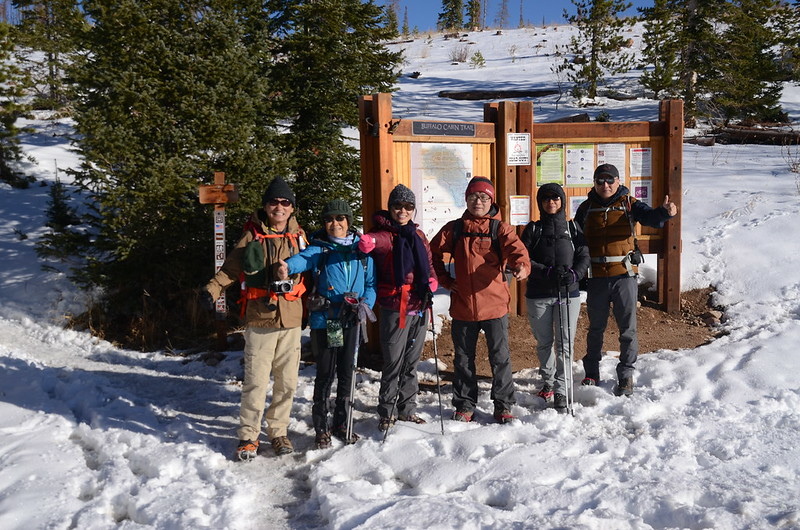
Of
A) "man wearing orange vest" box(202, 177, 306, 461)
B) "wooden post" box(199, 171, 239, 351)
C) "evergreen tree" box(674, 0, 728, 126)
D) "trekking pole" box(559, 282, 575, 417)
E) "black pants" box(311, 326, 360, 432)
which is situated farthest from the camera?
"evergreen tree" box(674, 0, 728, 126)

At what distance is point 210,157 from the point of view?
8.29 meters

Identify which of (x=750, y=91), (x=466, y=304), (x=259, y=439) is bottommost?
(x=259, y=439)

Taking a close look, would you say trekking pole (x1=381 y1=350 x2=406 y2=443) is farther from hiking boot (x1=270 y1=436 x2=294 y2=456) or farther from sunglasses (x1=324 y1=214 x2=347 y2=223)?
sunglasses (x1=324 y1=214 x2=347 y2=223)

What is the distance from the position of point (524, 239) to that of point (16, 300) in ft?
25.1

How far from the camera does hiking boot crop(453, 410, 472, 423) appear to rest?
508cm

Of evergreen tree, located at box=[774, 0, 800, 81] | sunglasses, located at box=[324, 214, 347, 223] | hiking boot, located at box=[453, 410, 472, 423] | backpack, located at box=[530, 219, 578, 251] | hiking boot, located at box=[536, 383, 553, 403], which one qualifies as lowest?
hiking boot, located at box=[453, 410, 472, 423]

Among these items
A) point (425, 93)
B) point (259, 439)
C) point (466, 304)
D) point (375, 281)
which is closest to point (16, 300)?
point (259, 439)

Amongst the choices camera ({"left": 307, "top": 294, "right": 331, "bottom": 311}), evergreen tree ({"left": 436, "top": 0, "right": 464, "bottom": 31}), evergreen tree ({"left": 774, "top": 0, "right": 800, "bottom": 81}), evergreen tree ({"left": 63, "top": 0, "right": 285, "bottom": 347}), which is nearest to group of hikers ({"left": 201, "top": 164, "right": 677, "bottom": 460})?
camera ({"left": 307, "top": 294, "right": 331, "bottom": 311})

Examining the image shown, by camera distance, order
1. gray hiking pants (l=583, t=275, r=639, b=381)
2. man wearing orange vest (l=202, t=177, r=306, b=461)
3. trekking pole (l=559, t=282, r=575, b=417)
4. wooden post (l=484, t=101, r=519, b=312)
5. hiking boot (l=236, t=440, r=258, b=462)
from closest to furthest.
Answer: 1. hiking boot (l=236, t=440, r=258, b=462)
2. man wearing orange vest (l=202, t=177, r=306, b=461)
3. trekking pole (l=559, t=282, r=575, b=417)
4. gray hiking pants (l=583, t=275, r=639, b=381)
5. wooden post (l=484, t=101, r=519, b=312)

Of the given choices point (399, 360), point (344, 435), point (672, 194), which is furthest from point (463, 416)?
point (672, 194)

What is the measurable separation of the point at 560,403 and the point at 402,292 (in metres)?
1.67

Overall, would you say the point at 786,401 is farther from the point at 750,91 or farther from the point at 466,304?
the point at 750,91

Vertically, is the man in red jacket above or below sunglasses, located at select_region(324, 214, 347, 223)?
below

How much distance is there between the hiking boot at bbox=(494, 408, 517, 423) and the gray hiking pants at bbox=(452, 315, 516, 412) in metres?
0.03
